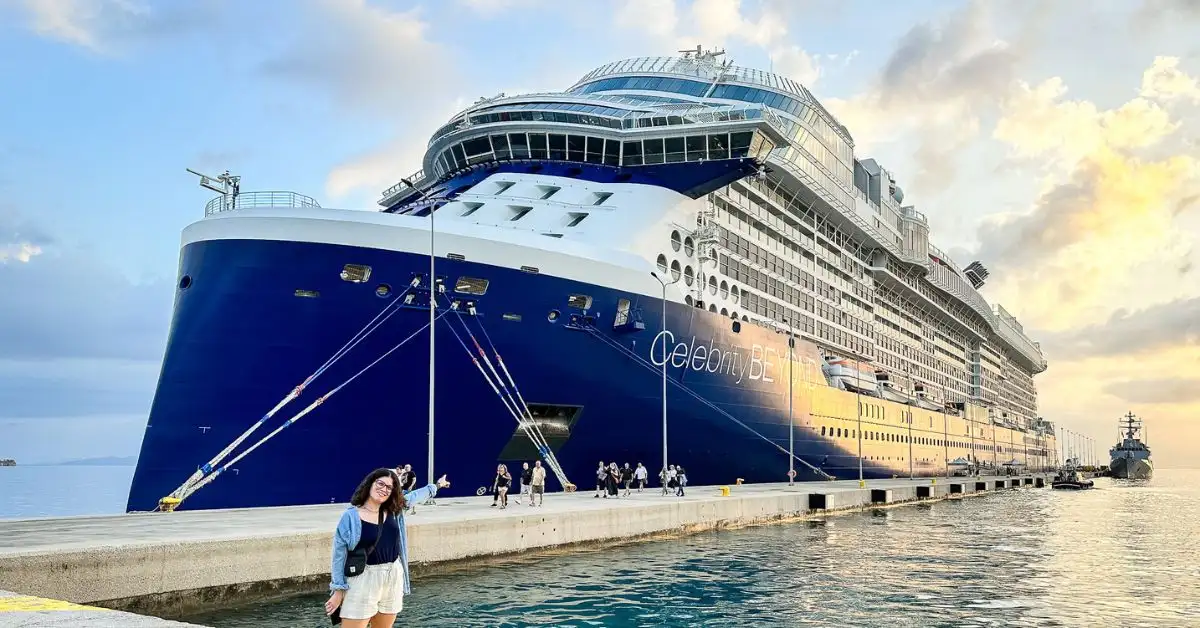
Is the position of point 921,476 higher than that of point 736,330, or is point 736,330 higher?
point 736,330

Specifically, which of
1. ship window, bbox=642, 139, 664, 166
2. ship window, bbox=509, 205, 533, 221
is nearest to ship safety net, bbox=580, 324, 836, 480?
ship window, bbox=509, 205, 533, 221

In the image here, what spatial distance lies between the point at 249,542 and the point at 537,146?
2181cm

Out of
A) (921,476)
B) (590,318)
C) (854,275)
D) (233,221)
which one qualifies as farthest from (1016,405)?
(233,221)

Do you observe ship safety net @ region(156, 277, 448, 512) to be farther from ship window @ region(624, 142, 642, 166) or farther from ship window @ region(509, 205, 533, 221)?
ship window @ region(624, 142, 642, 166)

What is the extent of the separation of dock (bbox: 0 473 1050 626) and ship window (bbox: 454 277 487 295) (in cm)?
524

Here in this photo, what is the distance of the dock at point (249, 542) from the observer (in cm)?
1230

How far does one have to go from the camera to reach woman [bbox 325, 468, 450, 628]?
662 centimetres

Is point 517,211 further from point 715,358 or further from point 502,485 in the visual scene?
point 502,485

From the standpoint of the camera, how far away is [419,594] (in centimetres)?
1492

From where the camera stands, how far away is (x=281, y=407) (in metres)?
21.2

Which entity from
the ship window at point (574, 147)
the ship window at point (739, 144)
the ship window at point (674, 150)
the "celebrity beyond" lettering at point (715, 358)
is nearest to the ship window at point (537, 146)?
the ship window at point (574, 147)

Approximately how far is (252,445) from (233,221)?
5.34 meters

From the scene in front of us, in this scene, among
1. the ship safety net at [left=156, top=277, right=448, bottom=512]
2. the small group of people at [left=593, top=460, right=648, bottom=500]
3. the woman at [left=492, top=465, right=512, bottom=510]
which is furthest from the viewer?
the small group of people at [left=593, top=460, right=648, bottom=500]

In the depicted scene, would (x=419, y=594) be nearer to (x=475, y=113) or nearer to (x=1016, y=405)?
(x=475, y=113)
